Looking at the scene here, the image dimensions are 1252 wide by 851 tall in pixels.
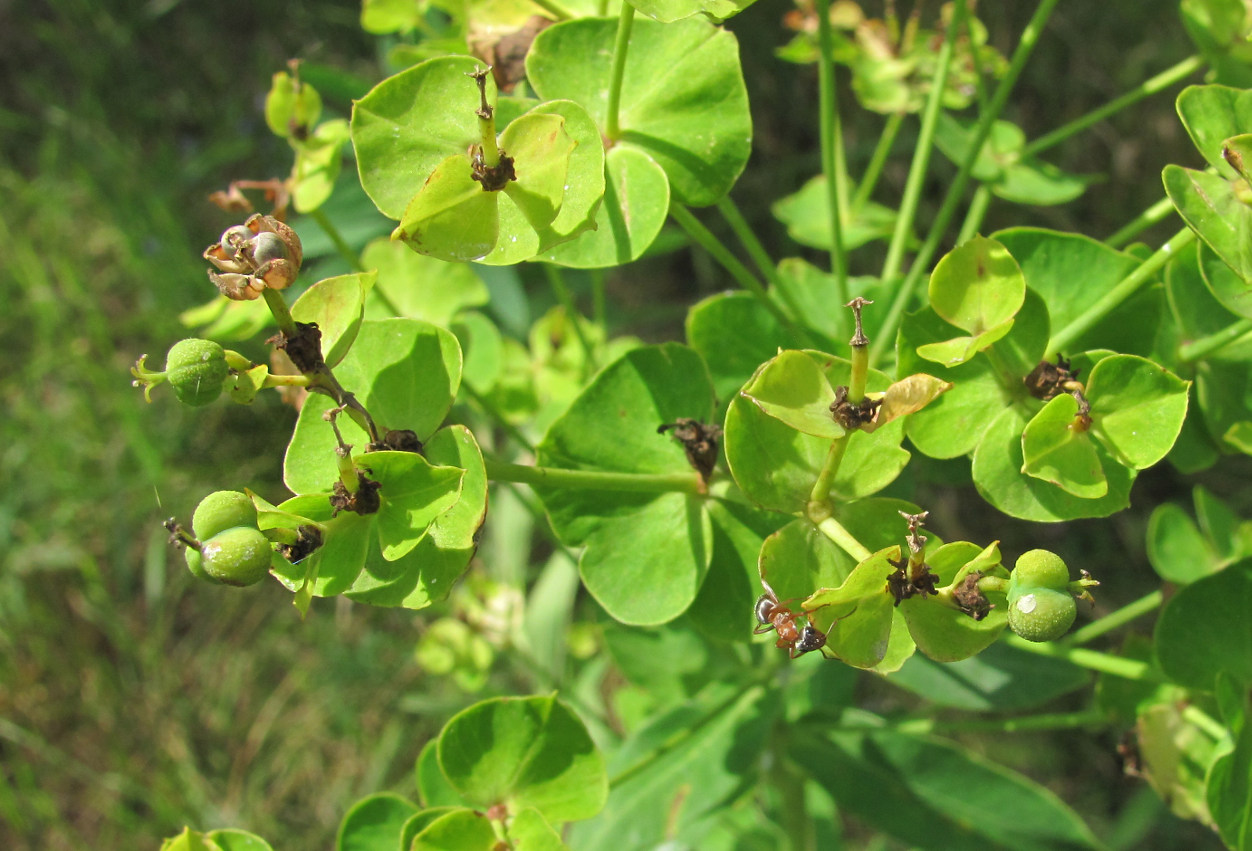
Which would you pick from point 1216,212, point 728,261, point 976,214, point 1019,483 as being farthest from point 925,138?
point 1019,483

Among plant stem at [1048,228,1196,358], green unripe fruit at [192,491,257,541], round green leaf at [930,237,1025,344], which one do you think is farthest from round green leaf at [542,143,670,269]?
plant stem at [1048,228,1196,358]

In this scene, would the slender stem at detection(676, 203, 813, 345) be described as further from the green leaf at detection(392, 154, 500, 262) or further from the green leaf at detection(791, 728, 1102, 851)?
the green leaf at detection(791, 728, 1102, 851)

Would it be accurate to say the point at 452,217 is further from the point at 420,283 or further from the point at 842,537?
the point at 420,283

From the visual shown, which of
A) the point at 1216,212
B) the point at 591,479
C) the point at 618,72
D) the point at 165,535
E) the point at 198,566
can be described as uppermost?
the point at 618,72

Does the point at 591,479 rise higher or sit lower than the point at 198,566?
lower

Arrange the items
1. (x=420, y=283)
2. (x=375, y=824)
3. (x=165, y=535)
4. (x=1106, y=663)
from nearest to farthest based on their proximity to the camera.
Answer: (x=375, y=824) < (x=1106, y=663) < (x=420, y=283) < (x=165, y=535)

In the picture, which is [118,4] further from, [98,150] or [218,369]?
[218,369]

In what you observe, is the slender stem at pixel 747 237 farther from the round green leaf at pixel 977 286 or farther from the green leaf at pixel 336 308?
the green leaf at pixel 336 308
